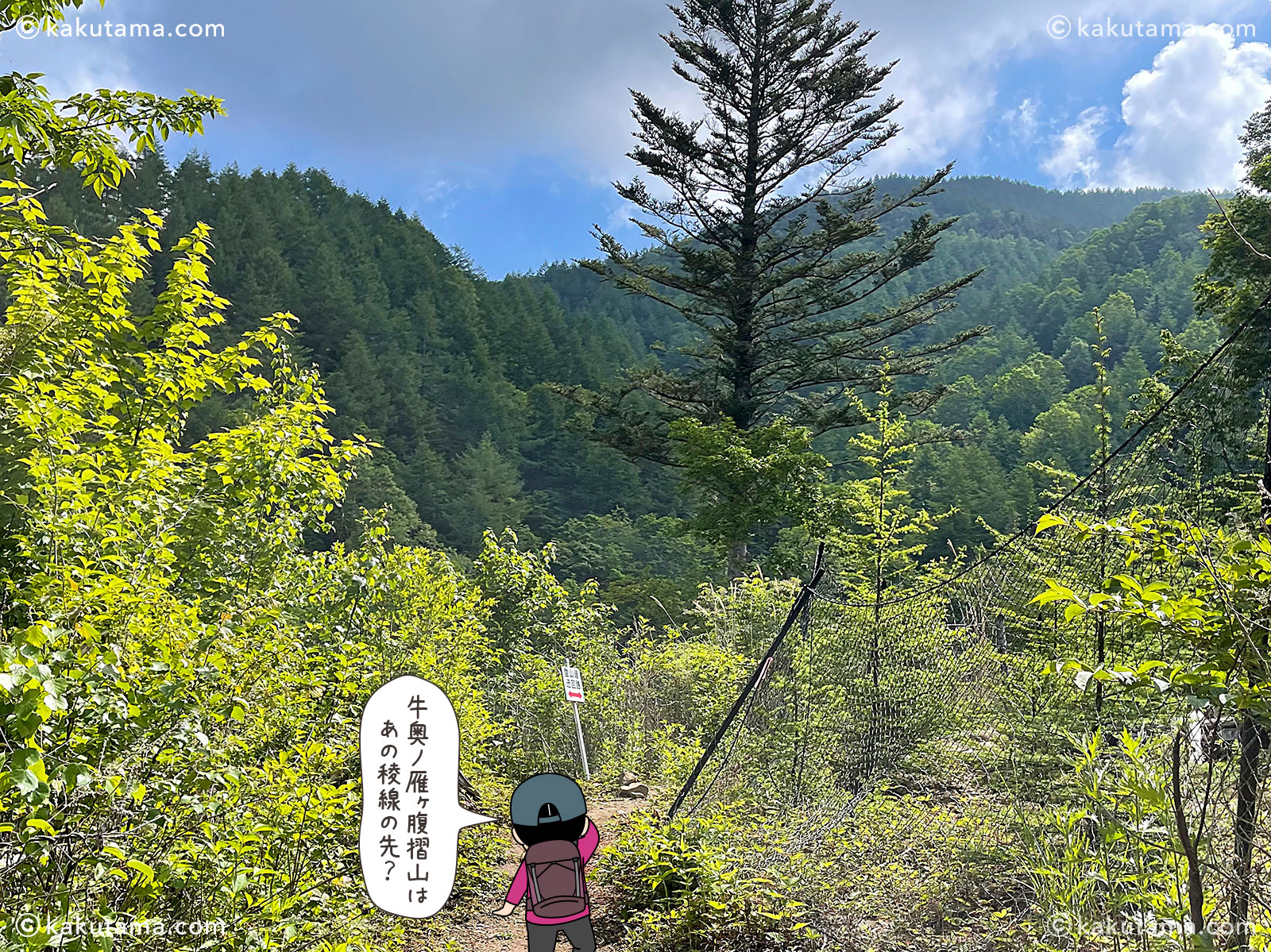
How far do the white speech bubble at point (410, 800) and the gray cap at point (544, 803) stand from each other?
0.23m

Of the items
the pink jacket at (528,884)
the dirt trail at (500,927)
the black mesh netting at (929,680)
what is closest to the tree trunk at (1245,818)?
the black mesh netting at (929,680)

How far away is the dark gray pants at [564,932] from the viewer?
10.9 feet

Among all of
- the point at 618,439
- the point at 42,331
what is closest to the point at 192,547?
the point at 42,331

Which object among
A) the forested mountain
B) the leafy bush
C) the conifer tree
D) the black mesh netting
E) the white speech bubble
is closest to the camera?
the white speech bubble

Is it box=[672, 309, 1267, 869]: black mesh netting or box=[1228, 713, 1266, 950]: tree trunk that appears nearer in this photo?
box=[1228, 713, 1266, 950]: tree trunk

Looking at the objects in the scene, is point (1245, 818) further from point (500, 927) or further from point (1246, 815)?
point (500, 927)

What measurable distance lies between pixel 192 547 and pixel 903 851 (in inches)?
154

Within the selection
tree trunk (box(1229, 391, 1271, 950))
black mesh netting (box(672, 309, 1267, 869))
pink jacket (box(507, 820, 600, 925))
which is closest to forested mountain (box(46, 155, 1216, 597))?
black mesh netting (box(672, 309, 1267, 869))

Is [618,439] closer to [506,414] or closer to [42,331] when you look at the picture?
[42,331]

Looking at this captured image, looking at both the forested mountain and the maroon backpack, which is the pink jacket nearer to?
the maroon backpack

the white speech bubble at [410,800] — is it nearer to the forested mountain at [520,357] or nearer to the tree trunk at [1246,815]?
the tree trunk at [1246,815]

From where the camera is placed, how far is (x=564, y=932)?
132 inches

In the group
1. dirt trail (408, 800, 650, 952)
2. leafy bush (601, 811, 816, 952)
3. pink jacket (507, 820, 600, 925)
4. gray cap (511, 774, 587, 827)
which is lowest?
dirt trail (408, 800, 650, 952)

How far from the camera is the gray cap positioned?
3393 millimetres
